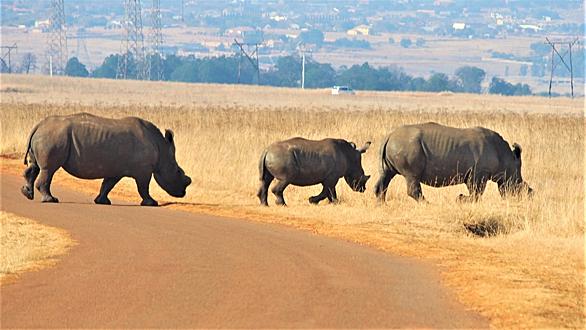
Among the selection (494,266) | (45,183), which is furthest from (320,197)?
(494,266)

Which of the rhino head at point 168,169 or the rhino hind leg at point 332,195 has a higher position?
the rhino head at point 168,169

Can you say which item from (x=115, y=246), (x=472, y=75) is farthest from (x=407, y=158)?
(x=472, y=75)

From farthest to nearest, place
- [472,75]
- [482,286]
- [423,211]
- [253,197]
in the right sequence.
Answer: [472,75]
[253,197]
[423,211]
[482,286]

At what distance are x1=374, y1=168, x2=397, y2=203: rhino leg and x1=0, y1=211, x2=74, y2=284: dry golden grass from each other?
5519mm

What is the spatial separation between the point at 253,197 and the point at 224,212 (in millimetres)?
2925

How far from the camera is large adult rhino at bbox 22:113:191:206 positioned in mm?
18594

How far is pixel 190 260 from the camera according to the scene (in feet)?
42.1

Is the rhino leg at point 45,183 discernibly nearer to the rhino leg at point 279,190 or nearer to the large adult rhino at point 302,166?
the large adult rhino at point 302,166

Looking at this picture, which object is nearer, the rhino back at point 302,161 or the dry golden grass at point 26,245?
the dry golden grass at point 26,245

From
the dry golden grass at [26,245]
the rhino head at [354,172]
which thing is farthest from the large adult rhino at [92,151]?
the rhino head at [354,172]

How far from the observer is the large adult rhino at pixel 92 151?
61.0 feet

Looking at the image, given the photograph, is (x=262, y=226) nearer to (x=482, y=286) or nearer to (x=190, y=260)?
(x=190, y=260)

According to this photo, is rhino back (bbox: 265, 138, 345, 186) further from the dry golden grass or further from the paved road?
the dry golden grass

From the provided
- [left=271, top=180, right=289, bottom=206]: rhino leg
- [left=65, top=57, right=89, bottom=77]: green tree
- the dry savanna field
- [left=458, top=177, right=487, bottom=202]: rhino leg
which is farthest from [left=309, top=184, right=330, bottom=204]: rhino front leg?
[left=65, top=57, right=89, bottom=77]: green tree
